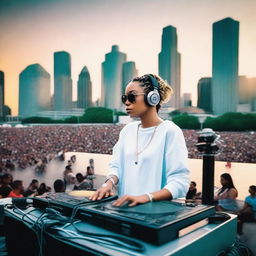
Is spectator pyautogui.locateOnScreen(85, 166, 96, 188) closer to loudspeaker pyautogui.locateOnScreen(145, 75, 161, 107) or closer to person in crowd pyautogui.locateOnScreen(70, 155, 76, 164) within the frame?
person in crowd pyautogui.locateOnScreen(70, 155, 76, 164)

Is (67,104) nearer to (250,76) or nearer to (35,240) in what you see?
(250,76)

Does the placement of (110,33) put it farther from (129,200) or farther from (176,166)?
(129,200)

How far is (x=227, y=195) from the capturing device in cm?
311

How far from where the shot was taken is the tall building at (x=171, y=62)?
11.5ft

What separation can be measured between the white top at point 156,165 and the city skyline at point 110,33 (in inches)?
90.7

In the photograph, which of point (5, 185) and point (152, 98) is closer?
point (152, 98)

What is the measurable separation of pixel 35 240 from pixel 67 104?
3.79m

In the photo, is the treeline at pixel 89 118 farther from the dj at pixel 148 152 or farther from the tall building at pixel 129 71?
the dj at pixel 148 152

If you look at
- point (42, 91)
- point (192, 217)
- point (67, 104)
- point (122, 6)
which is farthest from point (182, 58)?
point (192, 217)

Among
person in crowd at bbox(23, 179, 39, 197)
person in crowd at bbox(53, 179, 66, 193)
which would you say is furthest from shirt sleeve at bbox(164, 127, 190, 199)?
person in crowd at bbox(23, 179, 39, 197)

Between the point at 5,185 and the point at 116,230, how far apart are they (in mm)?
3911

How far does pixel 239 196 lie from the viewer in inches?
121

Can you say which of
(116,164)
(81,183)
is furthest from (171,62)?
(116,164)

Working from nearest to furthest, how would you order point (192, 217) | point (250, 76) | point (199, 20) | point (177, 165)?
1. point (192, 217)
2. point (177, 165)
3. point (250, 76)
4. point (199, 20)
